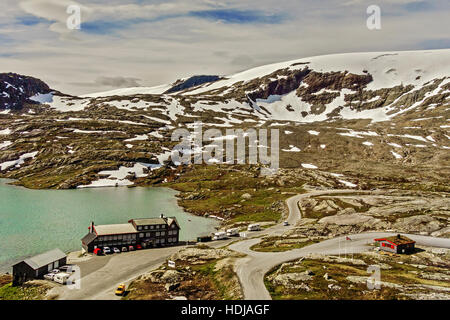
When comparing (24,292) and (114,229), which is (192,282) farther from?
(114,229)

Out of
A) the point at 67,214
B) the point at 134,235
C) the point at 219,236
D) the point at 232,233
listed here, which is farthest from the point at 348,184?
the point at 67,214

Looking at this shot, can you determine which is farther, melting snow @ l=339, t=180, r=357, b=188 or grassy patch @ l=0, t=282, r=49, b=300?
melting snow @ l=339, t=180, r=357, b=188

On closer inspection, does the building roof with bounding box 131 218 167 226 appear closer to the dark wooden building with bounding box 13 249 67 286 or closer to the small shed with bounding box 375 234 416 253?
the dark wooden building with bounding box 13 249 67 286

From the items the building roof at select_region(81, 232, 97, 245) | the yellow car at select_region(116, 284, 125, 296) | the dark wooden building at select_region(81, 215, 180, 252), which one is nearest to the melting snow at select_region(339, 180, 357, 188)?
the dark wooden building at select_region(81, 215, 180, 252)

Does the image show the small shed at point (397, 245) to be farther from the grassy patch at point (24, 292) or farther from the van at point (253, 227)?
the grassy patch at point (24, 292)

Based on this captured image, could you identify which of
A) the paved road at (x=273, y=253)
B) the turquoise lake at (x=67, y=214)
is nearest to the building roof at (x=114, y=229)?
the turquoise lake at (x=67, y=214)

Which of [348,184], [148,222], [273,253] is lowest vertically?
[348,184]
